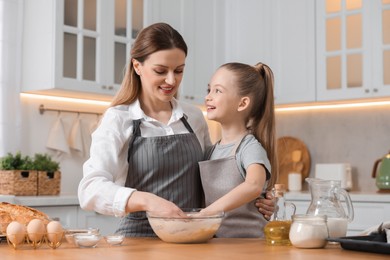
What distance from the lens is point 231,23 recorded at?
16.9ft

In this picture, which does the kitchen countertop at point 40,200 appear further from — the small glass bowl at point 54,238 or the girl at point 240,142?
the small glass bowl at point 54,238

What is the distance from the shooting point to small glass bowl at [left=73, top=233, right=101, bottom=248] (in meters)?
1.59

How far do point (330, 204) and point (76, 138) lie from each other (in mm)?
2943

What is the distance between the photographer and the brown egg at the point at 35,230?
1.57 metres

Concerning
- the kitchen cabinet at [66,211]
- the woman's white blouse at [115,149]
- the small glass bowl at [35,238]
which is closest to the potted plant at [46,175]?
the kitchen cabinet at [66,211]

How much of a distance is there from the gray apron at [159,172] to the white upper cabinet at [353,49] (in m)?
2.53

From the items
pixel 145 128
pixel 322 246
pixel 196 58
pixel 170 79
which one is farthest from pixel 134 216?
pixel 196 58

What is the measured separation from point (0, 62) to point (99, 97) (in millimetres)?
687

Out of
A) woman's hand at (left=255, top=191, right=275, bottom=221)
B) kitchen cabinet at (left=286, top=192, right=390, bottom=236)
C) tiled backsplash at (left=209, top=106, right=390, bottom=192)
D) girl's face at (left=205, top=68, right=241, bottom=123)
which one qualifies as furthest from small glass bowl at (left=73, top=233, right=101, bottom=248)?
tiled backsplash at (left=209, top=106, right=390, bottom=192)

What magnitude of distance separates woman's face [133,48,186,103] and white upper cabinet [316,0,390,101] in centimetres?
253

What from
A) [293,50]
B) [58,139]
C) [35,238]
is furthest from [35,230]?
[293,50]

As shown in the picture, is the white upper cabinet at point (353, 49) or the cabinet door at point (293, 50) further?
the cabinet door at point (293, 50)

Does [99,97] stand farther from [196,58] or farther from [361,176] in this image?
[361,176]

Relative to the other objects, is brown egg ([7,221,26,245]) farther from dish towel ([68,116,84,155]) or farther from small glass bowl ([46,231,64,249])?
dish towel ([68,116,84,155])
